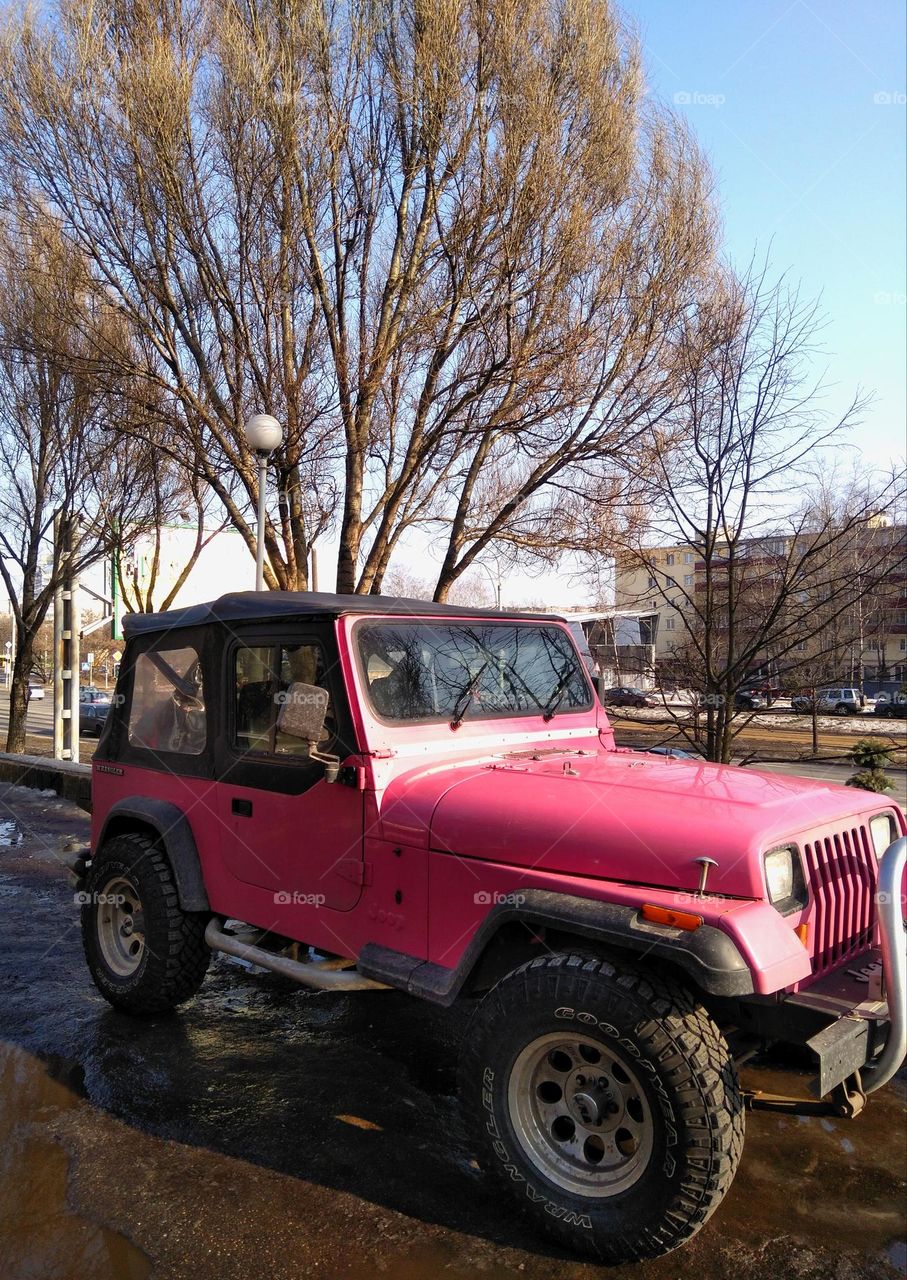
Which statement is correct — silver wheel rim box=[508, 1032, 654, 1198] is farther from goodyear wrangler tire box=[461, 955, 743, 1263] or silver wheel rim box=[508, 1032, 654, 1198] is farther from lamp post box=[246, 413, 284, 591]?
lamp post box=[246, 413, 284, 591]

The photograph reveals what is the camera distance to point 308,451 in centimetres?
918

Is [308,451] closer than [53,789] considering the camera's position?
Yes

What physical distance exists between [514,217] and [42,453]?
28.8 ft

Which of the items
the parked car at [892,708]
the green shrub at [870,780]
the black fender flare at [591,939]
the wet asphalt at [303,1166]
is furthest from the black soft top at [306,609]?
the parked car at [892,708]

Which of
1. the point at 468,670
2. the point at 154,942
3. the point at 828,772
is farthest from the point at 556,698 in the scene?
the point at 828,772

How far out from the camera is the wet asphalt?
103 inches

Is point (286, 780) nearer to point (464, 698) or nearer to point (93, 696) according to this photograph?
point (464, 698)

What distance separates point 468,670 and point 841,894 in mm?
1733

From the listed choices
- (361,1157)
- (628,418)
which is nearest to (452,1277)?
(361,1157)

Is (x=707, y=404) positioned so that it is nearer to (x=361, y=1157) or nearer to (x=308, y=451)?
(x=308, y=451)

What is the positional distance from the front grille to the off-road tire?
284 cm

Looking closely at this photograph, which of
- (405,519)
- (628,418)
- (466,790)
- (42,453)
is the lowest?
(466,790)

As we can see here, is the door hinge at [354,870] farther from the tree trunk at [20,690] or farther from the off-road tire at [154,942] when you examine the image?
the tree trunk at [20,690]

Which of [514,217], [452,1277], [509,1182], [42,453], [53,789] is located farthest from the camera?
[42,453]
